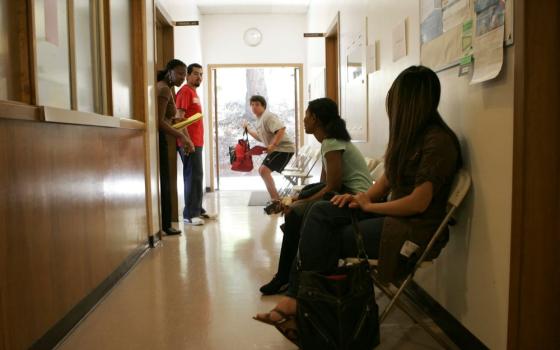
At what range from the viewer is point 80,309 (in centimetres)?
243

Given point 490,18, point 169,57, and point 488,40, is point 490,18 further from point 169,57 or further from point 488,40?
point 169,57

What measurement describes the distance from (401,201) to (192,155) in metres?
3.54

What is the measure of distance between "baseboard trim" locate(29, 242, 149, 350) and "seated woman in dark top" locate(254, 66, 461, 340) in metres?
0.89

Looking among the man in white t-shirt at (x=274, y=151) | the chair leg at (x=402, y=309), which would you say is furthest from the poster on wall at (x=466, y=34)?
the man in white t-shirt at (x=274, y=151)

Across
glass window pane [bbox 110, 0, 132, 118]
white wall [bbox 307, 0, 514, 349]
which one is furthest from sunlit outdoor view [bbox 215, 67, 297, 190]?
white wall [bbox 307, 0, 514, 349]

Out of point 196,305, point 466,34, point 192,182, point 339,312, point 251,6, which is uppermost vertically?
point 251,6

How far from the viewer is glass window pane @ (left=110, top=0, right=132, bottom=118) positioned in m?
3.32

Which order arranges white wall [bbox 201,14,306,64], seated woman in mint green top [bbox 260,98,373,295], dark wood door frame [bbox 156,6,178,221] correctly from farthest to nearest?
white wall [bbox 201,14,306,64] → dark wood door frame [bbox 156,6,178,221] → seated woman in mint green top [bbox 260,98,373,295]

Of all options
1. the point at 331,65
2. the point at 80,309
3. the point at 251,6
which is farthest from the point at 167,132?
the point at 251,6

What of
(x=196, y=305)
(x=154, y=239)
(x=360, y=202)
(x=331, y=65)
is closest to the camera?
(x=360, y=202)

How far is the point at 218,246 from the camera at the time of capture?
4.09 metres

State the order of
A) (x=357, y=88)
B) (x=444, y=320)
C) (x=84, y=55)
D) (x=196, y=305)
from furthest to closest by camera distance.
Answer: (x=357, y=88), (x=84, y=55), (x=196, y=305), (x=444, y=320)

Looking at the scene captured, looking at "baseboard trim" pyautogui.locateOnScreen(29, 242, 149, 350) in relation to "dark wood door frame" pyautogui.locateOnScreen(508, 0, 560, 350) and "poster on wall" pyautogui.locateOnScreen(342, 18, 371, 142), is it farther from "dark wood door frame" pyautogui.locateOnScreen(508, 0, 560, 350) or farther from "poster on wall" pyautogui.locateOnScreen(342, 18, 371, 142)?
"poster on wall" pyautogui.locateOnScreen(342, 18, 371, 142)

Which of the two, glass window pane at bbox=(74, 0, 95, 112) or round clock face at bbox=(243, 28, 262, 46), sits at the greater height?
round clock face at bbox=(243, 28, 262, 46)
